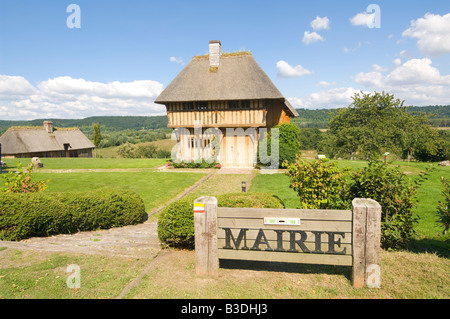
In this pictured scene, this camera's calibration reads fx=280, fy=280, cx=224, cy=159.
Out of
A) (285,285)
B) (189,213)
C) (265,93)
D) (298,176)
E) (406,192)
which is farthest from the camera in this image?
(265,93)

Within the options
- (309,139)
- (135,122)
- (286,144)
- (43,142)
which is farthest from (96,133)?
(135,122)

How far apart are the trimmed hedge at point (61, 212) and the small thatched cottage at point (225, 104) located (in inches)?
577

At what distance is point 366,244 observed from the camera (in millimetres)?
4191

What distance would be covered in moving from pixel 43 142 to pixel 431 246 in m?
49.3

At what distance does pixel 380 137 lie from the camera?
27172 millimetres

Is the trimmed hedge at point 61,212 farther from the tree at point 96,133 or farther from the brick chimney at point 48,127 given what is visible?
the brick chimney at point 48,127

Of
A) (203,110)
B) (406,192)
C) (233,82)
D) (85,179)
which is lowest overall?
(85,179)

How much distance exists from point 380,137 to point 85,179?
2589 centimetres

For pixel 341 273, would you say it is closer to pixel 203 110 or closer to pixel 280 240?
pixel 280 240

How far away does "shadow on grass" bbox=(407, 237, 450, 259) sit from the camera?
5.51m

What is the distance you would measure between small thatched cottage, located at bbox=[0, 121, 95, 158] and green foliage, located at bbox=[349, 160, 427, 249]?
46536mm

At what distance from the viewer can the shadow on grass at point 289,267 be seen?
4809 millimetres

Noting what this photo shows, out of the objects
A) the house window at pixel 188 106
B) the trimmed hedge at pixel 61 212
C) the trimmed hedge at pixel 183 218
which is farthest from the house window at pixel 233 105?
the trimmed hedge at pixel 183 218
